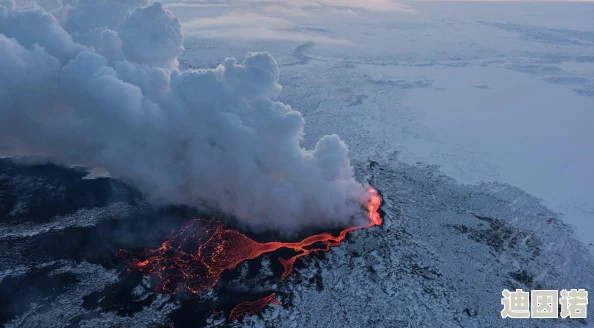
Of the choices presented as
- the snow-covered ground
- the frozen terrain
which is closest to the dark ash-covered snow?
the frozen terrain

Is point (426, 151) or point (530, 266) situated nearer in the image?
point (530, 266)

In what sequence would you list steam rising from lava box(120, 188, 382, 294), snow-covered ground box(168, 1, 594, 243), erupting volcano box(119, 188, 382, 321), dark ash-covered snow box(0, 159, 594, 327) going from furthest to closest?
1. snow-covered ground box(168, 1, 594, 243)
2. steam rising from lava box(120, 188, 382, 294)
3. erupting volcano box(119, 188, 382, 321)
4. dark ash-covered snow box(0, 159, 594, 327)

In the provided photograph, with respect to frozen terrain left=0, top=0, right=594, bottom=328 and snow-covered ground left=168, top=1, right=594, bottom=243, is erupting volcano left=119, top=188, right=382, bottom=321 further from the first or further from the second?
snow-covered ground left=168, top=1, right=594, bottom=243

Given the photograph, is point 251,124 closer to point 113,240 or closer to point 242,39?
point 113,240

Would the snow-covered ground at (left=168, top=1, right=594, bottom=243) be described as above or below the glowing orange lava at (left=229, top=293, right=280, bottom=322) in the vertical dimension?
above

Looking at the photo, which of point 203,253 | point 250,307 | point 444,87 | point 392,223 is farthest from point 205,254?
point 444,87

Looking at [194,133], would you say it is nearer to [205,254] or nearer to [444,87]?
[205,254]

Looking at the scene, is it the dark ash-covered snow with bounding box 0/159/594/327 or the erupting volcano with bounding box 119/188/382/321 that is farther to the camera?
the erupting volcano with bounding box 119/188/382/321

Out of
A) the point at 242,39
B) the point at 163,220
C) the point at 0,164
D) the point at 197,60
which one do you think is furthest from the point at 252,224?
the point at 242,39
